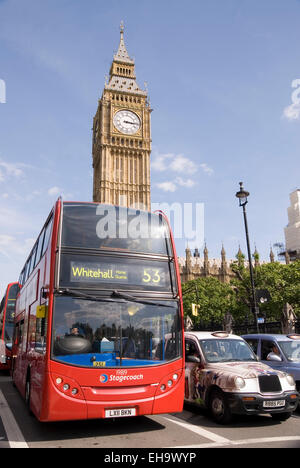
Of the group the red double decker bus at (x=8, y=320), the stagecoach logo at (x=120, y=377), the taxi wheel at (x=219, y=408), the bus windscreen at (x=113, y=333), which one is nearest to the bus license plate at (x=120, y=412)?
the stagecoach logo at (x=120, y=377)

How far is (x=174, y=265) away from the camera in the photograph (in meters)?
7.11

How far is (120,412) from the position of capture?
6.00m

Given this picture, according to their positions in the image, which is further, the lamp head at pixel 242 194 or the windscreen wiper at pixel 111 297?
the lamp head at pixel 242 194

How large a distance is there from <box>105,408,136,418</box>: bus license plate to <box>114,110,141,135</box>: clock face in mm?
66972

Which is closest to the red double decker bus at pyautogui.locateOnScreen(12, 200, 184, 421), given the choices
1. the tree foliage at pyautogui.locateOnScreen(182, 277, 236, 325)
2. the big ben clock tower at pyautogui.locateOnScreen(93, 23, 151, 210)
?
the tree foliage at pyautogui.locateOnScreen(182, 277, 236, 325)

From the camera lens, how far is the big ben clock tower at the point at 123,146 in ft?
221

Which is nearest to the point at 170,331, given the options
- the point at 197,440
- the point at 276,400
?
the point at 197,440

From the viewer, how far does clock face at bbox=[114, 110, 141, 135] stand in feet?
228

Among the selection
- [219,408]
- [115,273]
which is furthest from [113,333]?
[219,408]

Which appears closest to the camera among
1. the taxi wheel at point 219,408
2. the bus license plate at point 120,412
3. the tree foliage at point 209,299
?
the bus license plate at point 120,412

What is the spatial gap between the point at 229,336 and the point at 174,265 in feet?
9.28

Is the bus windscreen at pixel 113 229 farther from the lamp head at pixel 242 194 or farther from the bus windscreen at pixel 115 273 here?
the lamp head at pixel 242 194

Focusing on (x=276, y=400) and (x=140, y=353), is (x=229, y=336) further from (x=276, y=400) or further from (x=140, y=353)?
(x=140, y=353)

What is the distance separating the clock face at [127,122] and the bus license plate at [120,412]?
66972 mm
